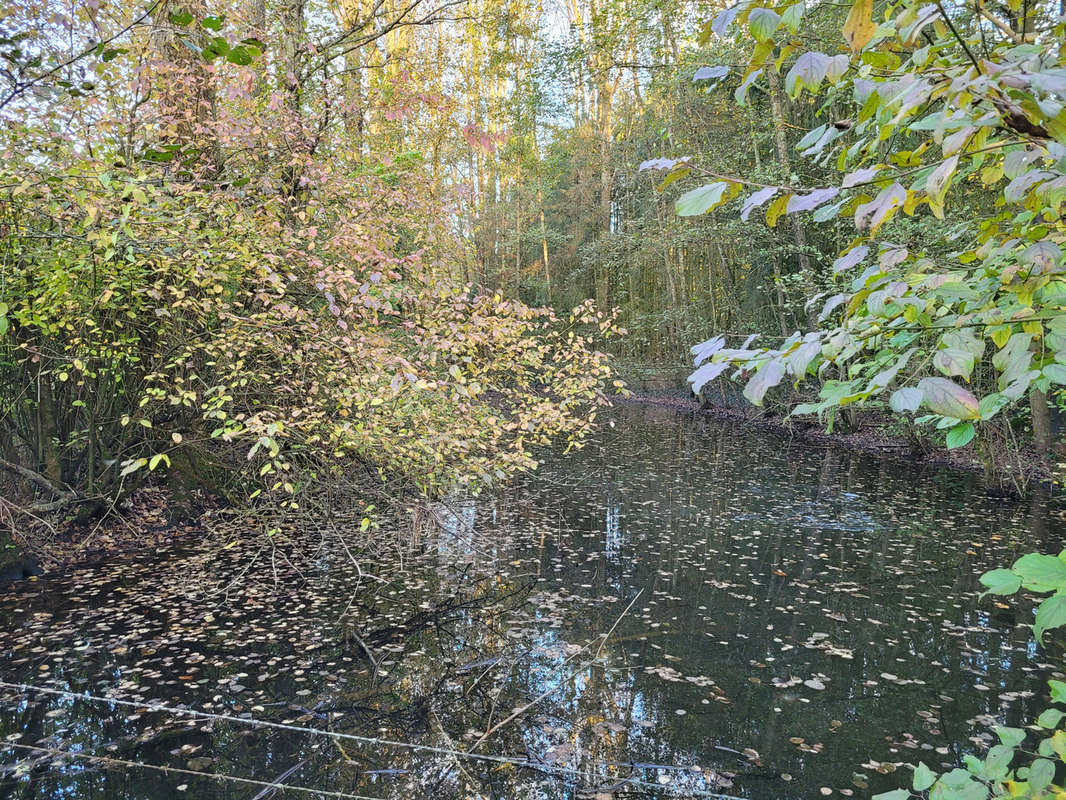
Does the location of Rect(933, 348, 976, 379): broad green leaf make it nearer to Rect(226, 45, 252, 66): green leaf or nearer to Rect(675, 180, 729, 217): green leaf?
Rect(675, 180, 729, 217): green leaf

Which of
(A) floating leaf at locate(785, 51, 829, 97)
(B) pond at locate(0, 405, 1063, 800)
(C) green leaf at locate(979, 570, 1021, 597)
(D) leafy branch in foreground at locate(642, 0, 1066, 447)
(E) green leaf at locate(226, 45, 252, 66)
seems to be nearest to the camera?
(D) leafy branch in foreground at locate(642, 0, 1066, 447)

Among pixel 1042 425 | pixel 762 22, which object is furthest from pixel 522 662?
pixel 1042 425

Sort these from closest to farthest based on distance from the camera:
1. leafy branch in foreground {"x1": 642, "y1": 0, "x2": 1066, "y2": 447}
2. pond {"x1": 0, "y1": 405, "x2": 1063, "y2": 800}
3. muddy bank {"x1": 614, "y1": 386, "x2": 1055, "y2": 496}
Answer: leafy branch in foreground {"x1": 642, "y1": 0, "x2": 1066, "y2": 447} < pond {"x1": 0, "y1": 405, "x2": 1063, "y2": 800} < muddy bank {"x1": 614, "y1": 386, "x2": 1055, "y2": 496}

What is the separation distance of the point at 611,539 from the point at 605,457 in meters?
5.37

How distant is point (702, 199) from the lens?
1160mm

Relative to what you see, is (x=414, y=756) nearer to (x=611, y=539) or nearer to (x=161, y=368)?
(x=611, y=539)

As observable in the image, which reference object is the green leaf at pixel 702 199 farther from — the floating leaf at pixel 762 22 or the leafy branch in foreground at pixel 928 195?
the floating leaf at pixel 762 22

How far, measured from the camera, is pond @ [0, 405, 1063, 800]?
10.3 feet

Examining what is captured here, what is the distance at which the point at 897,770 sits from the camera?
310 centimetres

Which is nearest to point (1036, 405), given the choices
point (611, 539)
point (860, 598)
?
point (860, 598)

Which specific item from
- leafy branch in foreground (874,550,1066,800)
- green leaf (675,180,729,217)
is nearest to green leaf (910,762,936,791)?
leafy branch in foreground (874,550,1066,800)

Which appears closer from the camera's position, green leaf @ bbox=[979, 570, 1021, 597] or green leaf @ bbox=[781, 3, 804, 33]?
green leaf @ bbox=[781, 3, 804, 33]

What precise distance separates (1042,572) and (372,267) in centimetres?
528

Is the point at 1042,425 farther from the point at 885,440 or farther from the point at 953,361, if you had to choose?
the point at 953,361
